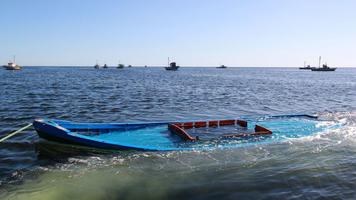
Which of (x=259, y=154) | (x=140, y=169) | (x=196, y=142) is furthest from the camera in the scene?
(x=196, y=142)

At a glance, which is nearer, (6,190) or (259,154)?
(6,190)

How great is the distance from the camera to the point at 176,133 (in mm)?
11898

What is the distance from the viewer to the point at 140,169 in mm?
8570

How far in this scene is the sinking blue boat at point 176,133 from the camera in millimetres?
9781

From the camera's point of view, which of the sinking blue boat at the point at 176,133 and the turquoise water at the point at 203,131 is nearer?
the sinking blue boat at the point at 176,133

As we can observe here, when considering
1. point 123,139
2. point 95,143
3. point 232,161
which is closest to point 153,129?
point 123,139

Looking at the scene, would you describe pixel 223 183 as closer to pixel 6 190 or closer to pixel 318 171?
pixel 318 171

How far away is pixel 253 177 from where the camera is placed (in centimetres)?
811

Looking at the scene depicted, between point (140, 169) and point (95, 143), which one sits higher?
point (95, 143)

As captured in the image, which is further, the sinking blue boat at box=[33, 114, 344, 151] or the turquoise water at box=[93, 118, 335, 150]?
the turquoise water at box=[93, 118, 335, 150]

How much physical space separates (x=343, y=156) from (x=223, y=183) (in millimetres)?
5685

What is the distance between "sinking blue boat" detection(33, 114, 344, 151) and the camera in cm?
978

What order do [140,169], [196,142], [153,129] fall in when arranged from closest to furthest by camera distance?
1. [140,169]
2. [196,142]
3. [153,129]

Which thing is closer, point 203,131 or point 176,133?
point 176,133
